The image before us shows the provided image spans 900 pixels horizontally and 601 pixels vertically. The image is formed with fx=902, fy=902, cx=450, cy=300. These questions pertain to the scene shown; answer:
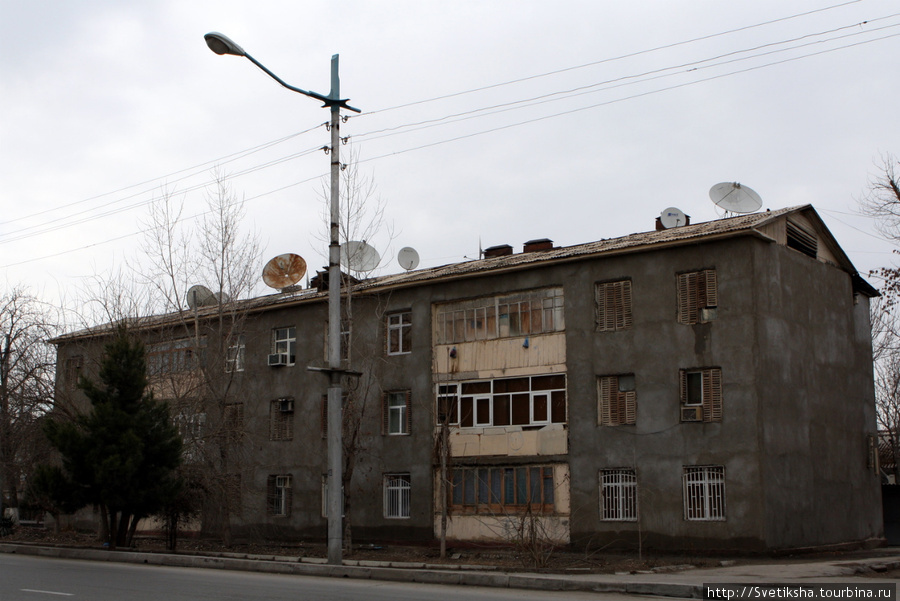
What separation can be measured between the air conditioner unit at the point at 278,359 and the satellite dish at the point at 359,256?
16.1 ft

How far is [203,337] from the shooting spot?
33625 millimetres

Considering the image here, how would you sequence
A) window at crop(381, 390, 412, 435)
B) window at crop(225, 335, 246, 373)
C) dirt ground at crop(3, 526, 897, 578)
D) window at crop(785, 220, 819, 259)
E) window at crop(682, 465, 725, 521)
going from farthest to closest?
window at crop(225, 335, 246, 373) < window at crop(381, 390, 412, 435) < window at crop(785, 220, 819, 259) < window at crop(682, 465, 725, 521) < dirt ground at crop(3, 526, 897, 578)

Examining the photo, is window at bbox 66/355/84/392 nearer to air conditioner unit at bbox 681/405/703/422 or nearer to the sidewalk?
the sidewalk

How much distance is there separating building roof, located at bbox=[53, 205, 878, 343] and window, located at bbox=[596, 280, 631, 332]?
0.97 metres

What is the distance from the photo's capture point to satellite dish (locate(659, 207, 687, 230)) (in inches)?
1118

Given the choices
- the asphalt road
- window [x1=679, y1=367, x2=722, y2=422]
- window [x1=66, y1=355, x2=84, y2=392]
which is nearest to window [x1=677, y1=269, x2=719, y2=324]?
window [x1=679, y1=367, x2=722, y2=422]

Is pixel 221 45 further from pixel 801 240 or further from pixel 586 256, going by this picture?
pixel 801 240

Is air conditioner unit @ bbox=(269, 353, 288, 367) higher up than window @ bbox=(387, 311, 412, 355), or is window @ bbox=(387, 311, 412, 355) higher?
window @ bbox=(387, 311, 412, 355)

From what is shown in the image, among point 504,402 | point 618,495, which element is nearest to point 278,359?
point 504,402

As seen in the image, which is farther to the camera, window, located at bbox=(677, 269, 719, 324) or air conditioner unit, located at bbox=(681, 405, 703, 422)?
window, located at bbox=(677, 269, 719, 324)

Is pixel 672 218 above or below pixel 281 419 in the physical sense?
above

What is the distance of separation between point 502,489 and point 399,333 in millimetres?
6549

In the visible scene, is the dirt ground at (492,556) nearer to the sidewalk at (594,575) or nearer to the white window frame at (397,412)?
the sidewalk at (594,575)

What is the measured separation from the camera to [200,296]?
3447 cm
